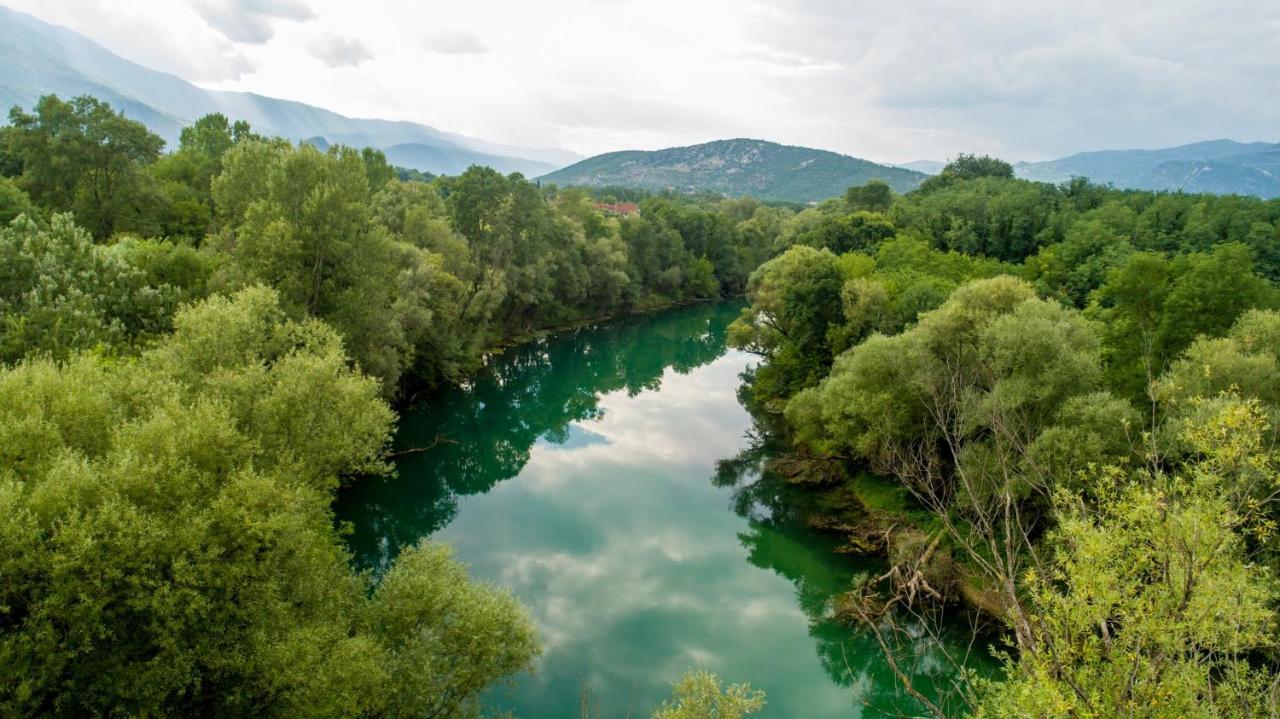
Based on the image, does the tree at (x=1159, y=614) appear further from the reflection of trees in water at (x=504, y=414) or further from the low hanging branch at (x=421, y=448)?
the low hanging branch at (x=421, y=448)

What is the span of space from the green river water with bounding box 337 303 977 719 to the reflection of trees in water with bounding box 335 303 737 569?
0.15m

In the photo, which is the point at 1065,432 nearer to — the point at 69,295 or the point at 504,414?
the point at 69,295

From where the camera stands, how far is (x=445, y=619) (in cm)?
1503

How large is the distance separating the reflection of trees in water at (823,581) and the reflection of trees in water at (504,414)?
12.6m

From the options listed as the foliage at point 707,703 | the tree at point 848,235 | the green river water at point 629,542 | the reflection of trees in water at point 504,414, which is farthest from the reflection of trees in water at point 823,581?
the tree at point 848,235

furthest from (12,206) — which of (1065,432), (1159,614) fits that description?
(1065,432)

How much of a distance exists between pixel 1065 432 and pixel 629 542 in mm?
16448

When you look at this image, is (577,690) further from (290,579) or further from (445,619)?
(290,579)

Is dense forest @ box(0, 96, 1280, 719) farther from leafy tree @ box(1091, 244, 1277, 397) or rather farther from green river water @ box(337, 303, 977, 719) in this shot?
green river water @ box(337, 303, 977, 719)

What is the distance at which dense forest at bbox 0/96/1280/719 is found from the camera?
25.6ft

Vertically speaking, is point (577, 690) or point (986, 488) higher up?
point (986, 488)

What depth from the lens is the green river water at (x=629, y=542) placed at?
66.1 ft

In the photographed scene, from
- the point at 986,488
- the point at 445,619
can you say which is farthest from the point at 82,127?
the point at 986,488

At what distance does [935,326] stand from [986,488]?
284 inches
